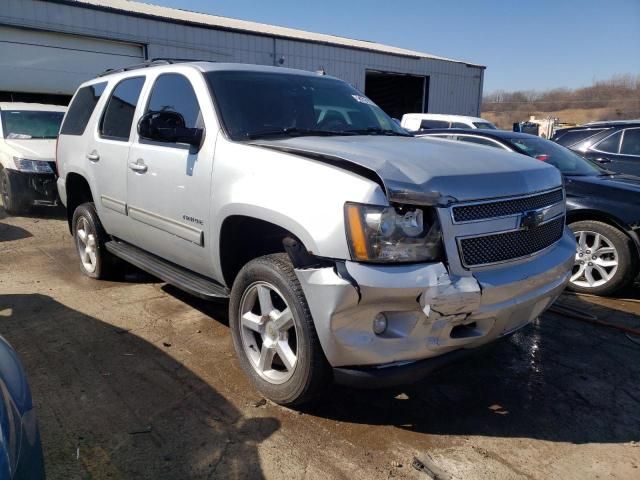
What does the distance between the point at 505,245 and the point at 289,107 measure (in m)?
1.87

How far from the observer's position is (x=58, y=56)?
1426cm

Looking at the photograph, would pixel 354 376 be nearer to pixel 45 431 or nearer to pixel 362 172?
pixel 362 172

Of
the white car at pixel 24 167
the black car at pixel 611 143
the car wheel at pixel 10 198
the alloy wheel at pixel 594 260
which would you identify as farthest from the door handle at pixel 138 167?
the black car at pixel 611 143

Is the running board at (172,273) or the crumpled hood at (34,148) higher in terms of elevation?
the crumpled hood at (34,148)

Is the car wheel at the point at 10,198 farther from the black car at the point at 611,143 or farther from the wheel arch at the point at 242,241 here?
the black car at the point at 611,143

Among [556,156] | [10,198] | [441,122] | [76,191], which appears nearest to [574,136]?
[556,156]

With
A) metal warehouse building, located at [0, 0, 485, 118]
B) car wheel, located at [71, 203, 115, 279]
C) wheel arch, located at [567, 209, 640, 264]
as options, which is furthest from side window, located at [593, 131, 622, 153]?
metal warehouse building, located at [0, 0, 485, 118]

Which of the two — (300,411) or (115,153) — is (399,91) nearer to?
(115,153)

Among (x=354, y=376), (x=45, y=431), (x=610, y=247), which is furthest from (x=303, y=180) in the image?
(x=610, y=247)

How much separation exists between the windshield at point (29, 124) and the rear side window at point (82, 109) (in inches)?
172

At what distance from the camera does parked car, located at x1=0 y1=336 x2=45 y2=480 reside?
4.89ft

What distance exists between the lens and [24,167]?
8156mm

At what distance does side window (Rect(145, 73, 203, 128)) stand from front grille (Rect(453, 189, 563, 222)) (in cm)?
187

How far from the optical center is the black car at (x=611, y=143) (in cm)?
791
